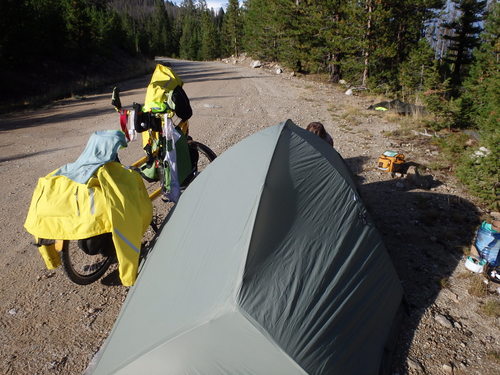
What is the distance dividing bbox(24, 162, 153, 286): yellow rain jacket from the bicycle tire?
0.44 ft

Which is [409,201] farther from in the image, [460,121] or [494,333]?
[460,121]

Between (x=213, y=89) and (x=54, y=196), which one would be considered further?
(x=213, y=89)

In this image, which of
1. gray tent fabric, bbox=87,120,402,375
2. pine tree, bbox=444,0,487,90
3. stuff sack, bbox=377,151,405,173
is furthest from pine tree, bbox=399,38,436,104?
pine tree, bbox=444,0,487,90

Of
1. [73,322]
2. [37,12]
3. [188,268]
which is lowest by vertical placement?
[73,322]

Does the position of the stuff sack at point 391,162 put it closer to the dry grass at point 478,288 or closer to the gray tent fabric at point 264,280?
the dry grass at point 478,288

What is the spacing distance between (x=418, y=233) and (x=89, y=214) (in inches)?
155

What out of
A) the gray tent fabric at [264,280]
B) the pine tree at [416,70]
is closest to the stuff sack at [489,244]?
the gray tent fabric at [264,280]

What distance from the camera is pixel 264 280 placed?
2285mm

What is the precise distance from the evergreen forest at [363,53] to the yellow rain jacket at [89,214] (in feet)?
16.5

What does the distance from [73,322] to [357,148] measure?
6.29 m

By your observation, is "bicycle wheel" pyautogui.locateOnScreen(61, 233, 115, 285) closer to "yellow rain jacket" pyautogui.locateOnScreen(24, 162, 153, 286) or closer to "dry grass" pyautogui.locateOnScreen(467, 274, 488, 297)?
"yellow rain jacket" pyautogui.locateOnScreen(24, 162, 153, 286)

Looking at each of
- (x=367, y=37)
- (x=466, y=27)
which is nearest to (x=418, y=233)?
(x=367, y=37)

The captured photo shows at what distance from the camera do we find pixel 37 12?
794 inches

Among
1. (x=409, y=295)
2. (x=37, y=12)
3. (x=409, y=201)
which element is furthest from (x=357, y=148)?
(x=37, y=12)
